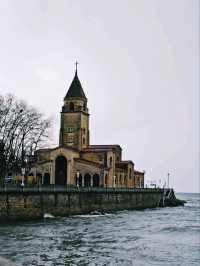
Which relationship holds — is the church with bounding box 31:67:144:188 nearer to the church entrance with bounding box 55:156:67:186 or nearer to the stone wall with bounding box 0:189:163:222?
the church entrance with bounding box 55:156:67:186

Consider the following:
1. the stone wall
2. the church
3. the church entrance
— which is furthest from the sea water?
the church entrance

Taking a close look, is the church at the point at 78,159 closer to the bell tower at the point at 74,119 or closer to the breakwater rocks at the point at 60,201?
the bell tower at the point at 74,119

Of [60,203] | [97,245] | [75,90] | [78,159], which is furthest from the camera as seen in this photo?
[75,90]

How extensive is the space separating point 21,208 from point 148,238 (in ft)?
51.9

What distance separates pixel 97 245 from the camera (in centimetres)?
2909

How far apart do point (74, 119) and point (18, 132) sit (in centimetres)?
3022

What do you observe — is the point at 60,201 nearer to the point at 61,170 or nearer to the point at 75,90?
the point at 61,170

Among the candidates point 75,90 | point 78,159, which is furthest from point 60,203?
point 75,90

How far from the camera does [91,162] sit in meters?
79.8

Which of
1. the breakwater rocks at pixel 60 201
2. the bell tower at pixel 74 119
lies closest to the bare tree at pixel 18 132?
the breakwater rocks at pixel 60 201

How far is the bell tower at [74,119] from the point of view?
87188 mm

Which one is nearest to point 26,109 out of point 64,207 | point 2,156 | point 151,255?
point 2,156

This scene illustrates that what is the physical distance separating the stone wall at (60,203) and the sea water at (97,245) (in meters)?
4.95

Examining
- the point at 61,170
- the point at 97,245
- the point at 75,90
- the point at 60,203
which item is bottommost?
the point at 97,245
